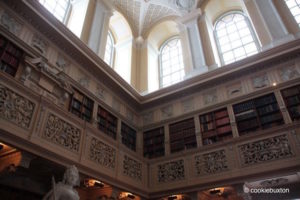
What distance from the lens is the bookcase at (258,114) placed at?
6.20 m

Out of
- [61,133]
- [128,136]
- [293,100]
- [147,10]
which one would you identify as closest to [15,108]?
[61,133]

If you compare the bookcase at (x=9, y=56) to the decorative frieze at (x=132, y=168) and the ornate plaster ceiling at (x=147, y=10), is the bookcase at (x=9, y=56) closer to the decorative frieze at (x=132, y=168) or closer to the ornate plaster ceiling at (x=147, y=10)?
the decorative frieze at (x=132, y=168)

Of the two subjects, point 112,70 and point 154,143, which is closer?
point 112,70

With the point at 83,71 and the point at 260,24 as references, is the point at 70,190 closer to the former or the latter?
the point at 83,71

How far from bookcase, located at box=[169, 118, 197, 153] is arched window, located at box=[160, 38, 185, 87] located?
2863mm

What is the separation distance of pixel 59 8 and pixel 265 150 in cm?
739

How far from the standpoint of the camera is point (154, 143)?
7.71m

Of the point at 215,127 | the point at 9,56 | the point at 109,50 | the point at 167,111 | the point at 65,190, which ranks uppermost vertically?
the point at 109,50

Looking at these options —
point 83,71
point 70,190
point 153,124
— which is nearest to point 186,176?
point 153,124

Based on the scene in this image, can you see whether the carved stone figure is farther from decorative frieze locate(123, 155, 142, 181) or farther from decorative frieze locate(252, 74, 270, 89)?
decorative frieze locate(252, 74, 270, 89)

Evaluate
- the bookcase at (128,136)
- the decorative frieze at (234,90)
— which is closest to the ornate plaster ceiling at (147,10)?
the decorative frieze at (234,90)

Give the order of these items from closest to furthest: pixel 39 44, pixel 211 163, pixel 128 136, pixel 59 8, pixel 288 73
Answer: pixel 39 44 → pixel 211 163 → pixel 288 73 → pixel 128 136 → pixel 59 8

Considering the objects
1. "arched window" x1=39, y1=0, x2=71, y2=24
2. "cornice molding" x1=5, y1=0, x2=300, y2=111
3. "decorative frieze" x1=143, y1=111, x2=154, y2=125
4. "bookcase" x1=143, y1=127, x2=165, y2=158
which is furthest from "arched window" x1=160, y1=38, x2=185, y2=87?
"arched window" x1=39, y1=0, x2=71, y2=24

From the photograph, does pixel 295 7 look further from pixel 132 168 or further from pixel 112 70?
pixel 132 168
